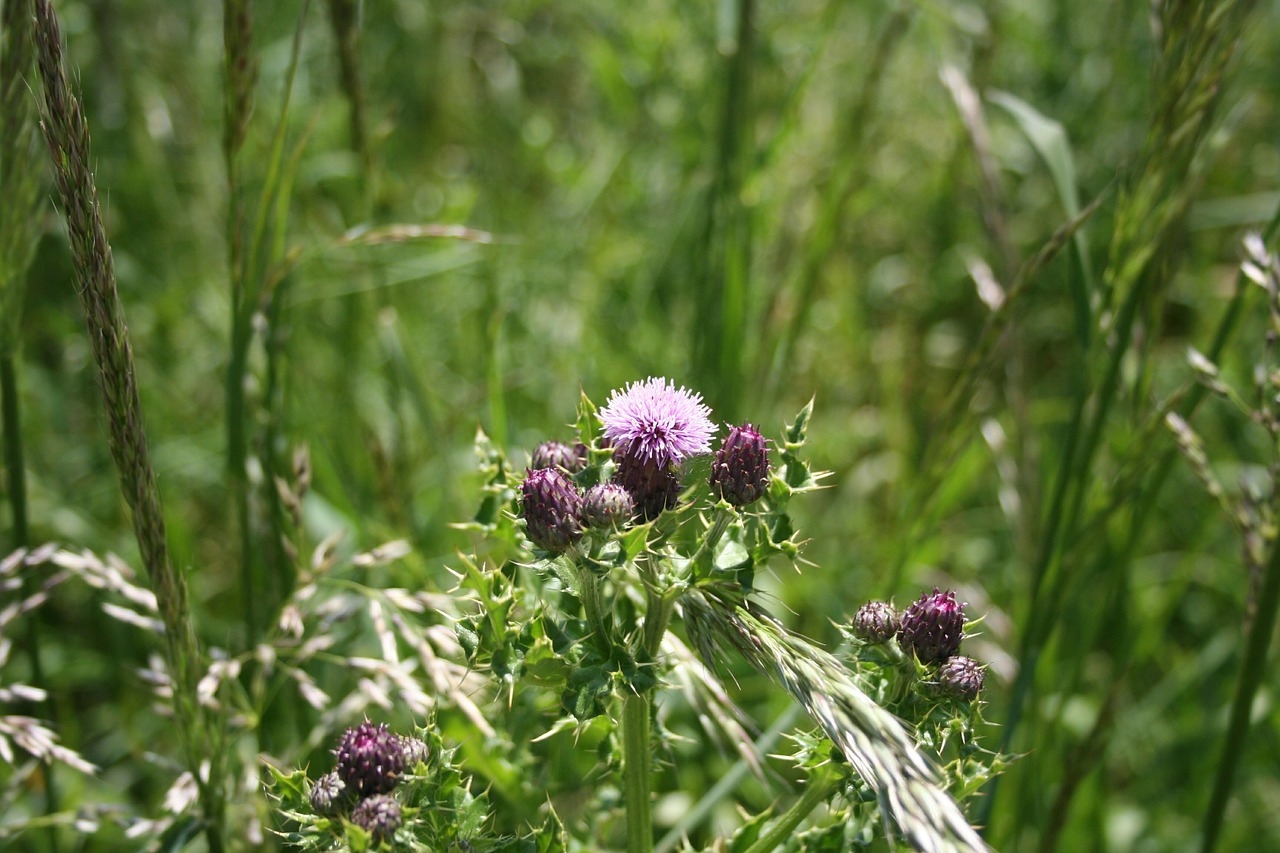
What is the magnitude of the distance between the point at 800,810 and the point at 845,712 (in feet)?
1.01

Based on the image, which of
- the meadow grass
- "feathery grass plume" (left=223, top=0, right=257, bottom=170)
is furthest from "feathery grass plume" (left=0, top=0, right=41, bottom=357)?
"feathery grass plume" (left=223, top=0, right=257, bottom=170)

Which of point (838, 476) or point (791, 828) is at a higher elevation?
point (791, 828)

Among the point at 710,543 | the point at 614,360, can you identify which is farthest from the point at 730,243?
the point at 710,543

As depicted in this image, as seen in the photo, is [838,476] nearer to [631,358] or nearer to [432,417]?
[631,358]

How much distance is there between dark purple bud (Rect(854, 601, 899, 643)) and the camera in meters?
1.39

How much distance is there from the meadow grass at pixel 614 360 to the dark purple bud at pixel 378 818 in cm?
14

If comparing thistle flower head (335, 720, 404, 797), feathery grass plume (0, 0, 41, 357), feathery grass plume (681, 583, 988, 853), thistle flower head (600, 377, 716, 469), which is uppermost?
feathery grass plume (0, 0, 41, 357)

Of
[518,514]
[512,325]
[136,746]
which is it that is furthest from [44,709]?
[518,514]

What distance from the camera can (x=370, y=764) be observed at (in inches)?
54.2

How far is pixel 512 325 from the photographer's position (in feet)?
11.8

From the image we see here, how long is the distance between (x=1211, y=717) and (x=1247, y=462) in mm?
1258

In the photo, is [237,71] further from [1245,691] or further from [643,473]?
[1245,691]

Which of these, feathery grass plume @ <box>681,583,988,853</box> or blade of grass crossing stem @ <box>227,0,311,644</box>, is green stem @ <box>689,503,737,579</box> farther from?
blade of grass crossing stem @ <box>227,0,311,644</box>

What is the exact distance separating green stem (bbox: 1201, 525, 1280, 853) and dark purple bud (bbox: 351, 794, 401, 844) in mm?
1475
